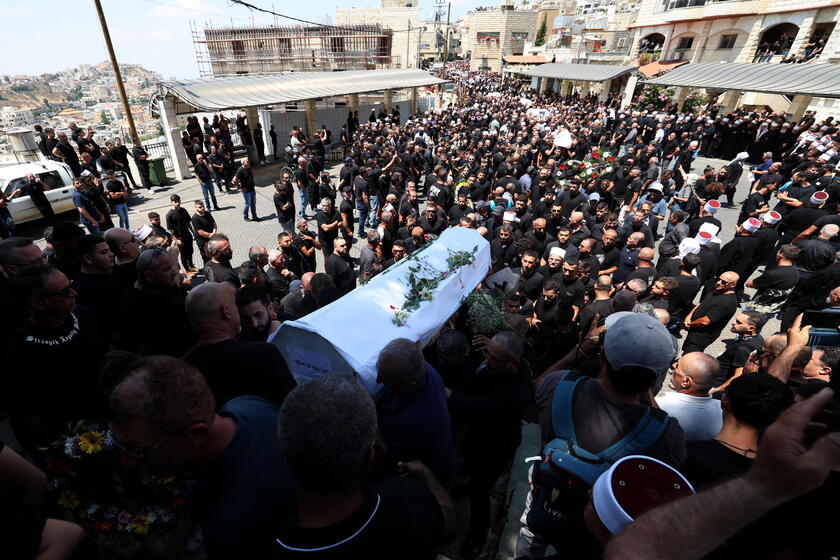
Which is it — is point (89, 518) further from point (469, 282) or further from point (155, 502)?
point (469, 282)

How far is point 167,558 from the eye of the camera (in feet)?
8.19

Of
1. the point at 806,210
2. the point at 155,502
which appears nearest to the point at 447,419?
the point at 155,502

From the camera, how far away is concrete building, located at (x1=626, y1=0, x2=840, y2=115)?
80.4ft

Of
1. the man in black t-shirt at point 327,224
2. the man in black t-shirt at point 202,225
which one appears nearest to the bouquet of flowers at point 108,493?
the man in black t-shirt at point 327,224

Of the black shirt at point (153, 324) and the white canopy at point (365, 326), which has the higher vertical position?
the black shirt at point (153, 324)

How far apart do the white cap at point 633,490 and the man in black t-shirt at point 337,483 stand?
2.08 ft

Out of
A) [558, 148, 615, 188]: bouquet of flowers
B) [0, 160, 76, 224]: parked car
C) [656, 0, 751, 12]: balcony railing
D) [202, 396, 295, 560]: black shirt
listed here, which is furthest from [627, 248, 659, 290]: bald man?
[656, 0, 751, 12]: balcony railing

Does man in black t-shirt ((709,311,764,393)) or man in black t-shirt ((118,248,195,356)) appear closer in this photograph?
man in black t-shirt ((118,248,195,356))

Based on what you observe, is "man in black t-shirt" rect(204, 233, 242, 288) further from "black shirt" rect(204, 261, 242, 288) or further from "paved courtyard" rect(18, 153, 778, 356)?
"paved courtyard" rect(18, 153, 778, 356)

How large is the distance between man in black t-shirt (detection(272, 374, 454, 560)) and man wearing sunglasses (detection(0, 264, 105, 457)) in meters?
→ 2.14

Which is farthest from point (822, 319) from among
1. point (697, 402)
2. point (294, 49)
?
point (294, 49)

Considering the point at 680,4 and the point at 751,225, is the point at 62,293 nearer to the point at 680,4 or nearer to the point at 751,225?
the point at 751,225

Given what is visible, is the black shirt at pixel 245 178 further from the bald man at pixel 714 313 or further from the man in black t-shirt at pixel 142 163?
the bald man at pixel 714 313

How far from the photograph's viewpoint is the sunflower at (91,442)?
7.17ft
